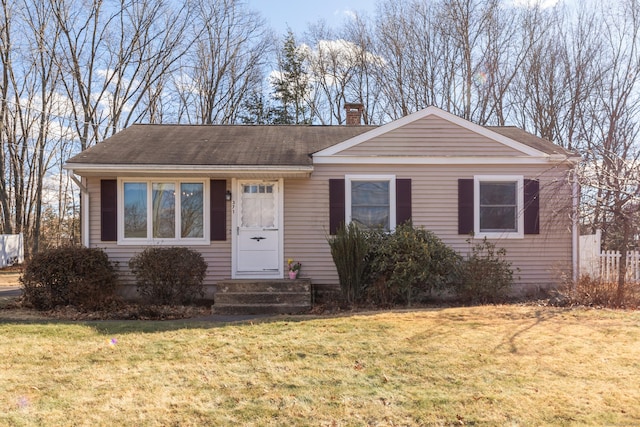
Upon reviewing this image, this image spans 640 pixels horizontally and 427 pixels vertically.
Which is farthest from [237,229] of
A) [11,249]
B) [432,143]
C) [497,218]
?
[11,249]

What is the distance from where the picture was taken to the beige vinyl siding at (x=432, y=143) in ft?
29.8

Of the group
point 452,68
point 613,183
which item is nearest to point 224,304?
point 613,183

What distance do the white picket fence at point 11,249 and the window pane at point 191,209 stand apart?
1462cm

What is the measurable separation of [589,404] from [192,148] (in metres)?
8.44

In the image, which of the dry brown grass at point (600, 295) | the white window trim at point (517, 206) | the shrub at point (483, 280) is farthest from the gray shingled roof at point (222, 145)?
the shrub at point (483, 280)

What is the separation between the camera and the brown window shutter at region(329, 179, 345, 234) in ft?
29.5

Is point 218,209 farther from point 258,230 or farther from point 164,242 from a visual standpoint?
point 164,242

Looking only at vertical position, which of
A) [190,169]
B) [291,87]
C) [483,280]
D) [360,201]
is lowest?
[483,280]

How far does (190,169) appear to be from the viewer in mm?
8492

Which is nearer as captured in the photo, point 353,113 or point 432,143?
point 432,143

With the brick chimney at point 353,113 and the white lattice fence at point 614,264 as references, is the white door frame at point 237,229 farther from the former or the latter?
the white lattice fence at point 614,264

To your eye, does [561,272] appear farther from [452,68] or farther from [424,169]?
[452,68]

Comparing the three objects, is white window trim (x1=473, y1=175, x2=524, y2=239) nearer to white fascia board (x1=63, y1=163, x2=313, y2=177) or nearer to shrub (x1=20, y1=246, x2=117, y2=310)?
white fascia board (x1=63, y1=163, x2=313, y2=177)

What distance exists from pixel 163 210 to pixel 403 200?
5098 mm
